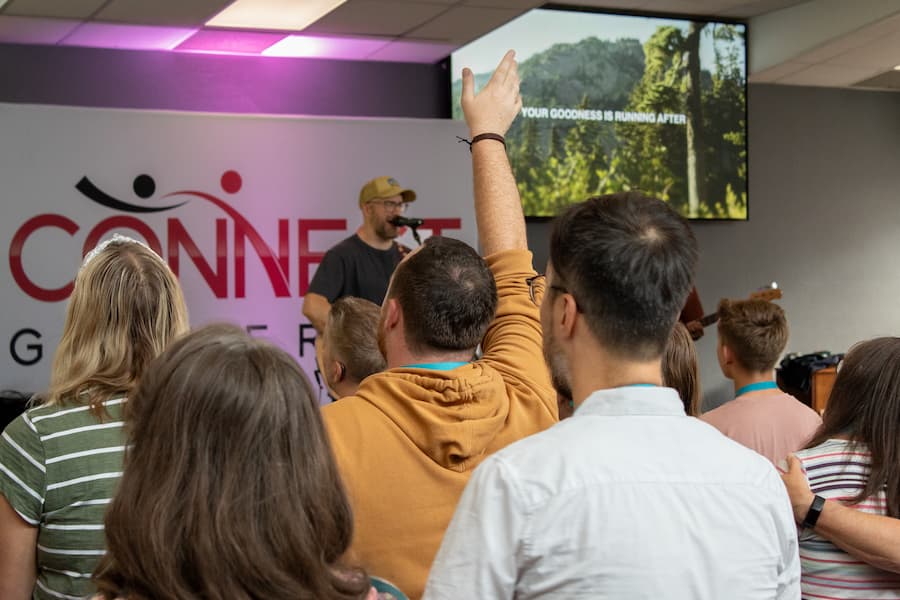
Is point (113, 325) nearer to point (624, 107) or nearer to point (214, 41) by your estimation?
point (214, 41)

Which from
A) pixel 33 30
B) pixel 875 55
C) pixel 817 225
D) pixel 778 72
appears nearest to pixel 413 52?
pixel 33 30

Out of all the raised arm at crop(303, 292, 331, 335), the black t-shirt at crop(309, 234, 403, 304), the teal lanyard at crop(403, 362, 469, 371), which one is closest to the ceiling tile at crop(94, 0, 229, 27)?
the black t-shirt at crop(309, 234, 403, 304)

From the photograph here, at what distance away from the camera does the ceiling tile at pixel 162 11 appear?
17.7 feet

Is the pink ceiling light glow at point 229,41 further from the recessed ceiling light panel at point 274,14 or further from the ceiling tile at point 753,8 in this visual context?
the ceiling tile at point 753,8

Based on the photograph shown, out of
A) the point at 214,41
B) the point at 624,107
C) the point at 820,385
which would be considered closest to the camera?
the point at 214,41

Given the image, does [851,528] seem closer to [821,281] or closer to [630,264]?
[630,264]

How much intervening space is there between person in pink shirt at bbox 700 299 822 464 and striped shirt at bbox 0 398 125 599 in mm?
1807

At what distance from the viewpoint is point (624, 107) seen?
7.75 metres

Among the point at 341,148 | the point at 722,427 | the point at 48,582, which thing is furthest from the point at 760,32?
the point at 48,582

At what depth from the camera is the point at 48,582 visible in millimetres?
1746

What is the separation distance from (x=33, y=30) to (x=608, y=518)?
5662 millimetres

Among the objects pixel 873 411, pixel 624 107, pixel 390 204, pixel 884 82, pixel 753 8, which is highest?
pixel 753 8

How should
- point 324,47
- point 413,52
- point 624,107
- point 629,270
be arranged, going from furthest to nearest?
point 624,107
point 413,52
point 324,47
point 629,270

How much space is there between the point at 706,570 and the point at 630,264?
340 millimetres
